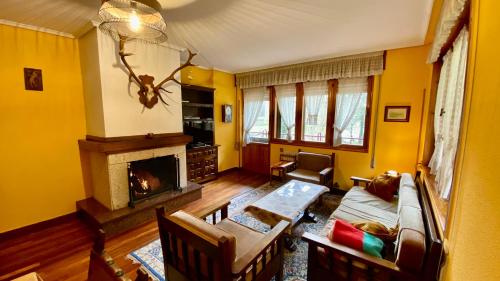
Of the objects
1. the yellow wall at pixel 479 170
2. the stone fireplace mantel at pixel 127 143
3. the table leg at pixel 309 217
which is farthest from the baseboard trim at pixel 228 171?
the yellow wall at pixel 479 170

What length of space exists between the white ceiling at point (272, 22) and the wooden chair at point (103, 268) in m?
2.06

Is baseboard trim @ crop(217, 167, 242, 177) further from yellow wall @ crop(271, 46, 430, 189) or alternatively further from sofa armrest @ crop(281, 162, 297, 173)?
yellow wall @ crop(271, 46, 430, 189)

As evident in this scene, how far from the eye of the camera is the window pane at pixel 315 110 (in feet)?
12.8

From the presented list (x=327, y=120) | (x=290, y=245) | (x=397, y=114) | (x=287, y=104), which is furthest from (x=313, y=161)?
(x=290, y=245)

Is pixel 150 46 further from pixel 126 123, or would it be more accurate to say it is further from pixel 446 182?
pixel 446 182

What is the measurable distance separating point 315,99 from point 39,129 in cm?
422

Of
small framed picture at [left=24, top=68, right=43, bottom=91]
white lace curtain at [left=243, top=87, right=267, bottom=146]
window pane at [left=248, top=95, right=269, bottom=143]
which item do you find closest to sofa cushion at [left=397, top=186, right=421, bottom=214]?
window pane at [left=248, top=95, right=269, bottom=143]

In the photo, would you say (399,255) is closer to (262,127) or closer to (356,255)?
(356,255)

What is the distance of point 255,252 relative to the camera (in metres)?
1.33

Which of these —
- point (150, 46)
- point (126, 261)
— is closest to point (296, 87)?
point (150, 46)

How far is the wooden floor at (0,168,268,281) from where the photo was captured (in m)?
1.92

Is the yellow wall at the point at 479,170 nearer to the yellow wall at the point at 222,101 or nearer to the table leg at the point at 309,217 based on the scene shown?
the table leg at the point at 309,217

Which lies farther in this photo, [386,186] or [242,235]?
[386,186]

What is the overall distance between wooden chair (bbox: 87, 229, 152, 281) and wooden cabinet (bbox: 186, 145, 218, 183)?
2.96 metres
